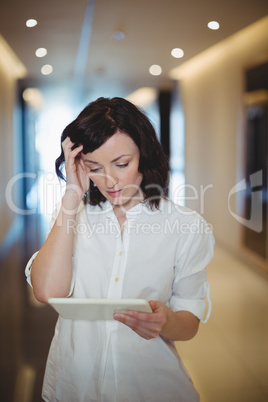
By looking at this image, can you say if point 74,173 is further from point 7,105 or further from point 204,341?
point 204,341

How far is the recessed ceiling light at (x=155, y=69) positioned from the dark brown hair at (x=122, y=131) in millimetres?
429

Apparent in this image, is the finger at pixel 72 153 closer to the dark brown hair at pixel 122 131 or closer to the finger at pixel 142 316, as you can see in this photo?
the dark brown hair at pixel 122 131

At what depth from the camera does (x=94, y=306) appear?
90cm

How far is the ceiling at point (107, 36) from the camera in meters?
1.47

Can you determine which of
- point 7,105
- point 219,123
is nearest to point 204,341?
point 219,123

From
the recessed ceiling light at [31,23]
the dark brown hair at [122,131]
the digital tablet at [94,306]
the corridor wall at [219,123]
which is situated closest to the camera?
the digital tablet at [94,306]

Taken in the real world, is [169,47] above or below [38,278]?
above

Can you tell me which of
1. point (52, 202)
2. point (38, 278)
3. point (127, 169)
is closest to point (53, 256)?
point (38, 278)

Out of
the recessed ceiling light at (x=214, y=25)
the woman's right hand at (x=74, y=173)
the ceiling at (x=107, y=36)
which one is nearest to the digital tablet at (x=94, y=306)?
the woman's right hand at (x=74, y=173)

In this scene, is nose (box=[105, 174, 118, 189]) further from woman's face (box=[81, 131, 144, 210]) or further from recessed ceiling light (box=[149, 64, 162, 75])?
recessed ceiling light (box=[149, 64, 162, 75])

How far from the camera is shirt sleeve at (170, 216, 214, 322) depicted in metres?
1.15

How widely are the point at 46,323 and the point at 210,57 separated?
123 centimetres

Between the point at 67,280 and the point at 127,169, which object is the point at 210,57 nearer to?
the point at 127,169

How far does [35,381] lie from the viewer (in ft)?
5.22
